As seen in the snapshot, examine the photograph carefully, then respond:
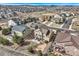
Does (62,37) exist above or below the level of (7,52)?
above

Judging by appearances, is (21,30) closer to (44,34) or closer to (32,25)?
(32,25)

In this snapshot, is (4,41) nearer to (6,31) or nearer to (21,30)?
(6,31)

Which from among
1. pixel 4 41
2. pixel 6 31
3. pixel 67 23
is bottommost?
pixel 4 41

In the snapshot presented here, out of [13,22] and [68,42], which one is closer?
[68,42]

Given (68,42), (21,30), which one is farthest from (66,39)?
(21,30)

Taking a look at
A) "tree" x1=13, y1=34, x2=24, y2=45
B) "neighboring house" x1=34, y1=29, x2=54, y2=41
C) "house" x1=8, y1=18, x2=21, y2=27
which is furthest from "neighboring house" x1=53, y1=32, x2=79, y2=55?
"house" x1=8, y1=18, x2=21, y2=27

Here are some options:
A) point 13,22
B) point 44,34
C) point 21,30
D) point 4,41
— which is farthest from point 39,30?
point 4,41

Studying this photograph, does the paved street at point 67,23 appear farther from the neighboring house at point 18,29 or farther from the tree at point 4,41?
the tree at point 4,41
